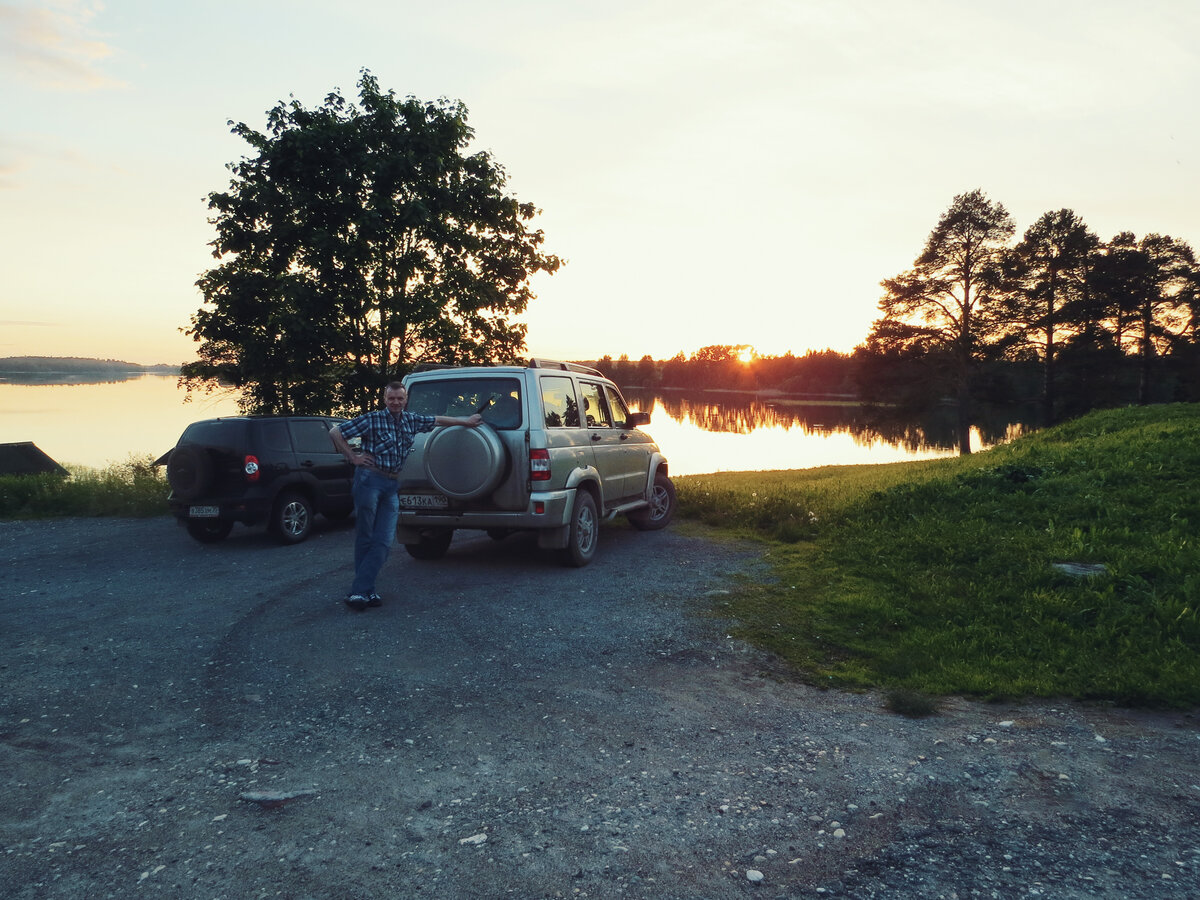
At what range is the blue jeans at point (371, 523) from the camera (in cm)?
701

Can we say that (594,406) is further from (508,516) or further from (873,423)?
(873,423)

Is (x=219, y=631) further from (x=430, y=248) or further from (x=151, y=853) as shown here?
(x=430, y=248)

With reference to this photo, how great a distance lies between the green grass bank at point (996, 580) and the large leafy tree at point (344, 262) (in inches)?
389

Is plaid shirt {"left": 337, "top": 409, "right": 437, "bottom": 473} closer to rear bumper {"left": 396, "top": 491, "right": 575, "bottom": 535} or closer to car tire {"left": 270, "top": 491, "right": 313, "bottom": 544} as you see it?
rear bumper {"left": 396, "top": 491, "right": 575, "bottom": 535}

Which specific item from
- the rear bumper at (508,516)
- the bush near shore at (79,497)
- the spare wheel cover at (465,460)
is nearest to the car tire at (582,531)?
the rear bumper at (508,516)

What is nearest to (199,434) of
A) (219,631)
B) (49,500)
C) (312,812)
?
(219,631)

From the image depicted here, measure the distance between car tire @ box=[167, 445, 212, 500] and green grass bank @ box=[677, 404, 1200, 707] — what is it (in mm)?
7069

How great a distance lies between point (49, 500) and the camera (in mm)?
14453

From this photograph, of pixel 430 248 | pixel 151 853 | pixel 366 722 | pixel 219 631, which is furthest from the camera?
pixel 430 248

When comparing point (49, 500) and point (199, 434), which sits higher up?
point (199, 434)

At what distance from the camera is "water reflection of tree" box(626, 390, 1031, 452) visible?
4253 cm

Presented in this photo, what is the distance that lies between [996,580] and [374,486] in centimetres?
581

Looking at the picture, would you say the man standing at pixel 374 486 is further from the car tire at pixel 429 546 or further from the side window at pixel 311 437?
the side window at pixel 311 437

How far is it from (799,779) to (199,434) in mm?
9296
